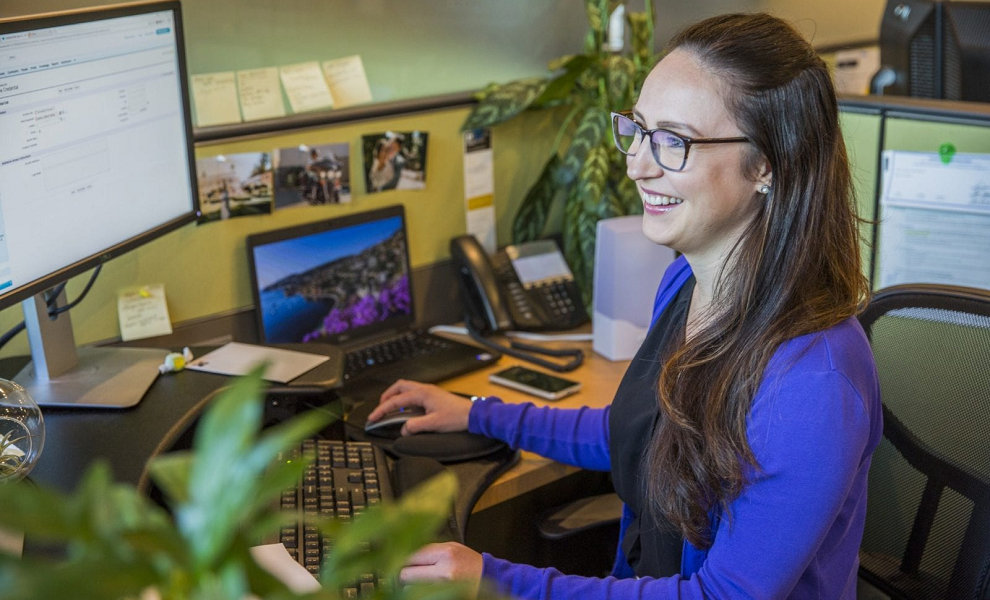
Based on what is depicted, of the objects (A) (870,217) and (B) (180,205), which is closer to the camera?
(B) (180,205)

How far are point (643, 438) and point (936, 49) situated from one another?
127cm

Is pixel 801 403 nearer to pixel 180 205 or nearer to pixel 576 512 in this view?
pixel 576 512

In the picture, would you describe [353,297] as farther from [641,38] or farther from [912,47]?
[912,47]

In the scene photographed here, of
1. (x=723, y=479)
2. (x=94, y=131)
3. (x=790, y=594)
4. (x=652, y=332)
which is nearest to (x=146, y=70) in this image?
(x=94, y=131)

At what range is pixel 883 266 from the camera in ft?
5.57

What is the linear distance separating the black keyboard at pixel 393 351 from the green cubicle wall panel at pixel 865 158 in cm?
76

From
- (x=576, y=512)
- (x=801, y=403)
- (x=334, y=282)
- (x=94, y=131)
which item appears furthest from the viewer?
(x=334, y=282)

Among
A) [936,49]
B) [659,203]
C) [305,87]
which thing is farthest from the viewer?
[936,49]

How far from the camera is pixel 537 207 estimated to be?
6.28 ft

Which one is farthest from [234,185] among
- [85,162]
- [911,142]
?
[911,142]

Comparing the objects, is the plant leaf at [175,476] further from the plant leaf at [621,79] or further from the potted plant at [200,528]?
the plant leaf at [621,79]

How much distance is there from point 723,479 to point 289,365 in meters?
0.66

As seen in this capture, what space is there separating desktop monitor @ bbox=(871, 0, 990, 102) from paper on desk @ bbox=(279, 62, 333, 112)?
1232mm

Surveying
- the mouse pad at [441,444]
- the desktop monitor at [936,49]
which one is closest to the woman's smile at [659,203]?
the mouse pad at [441,444]
